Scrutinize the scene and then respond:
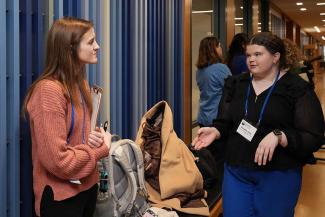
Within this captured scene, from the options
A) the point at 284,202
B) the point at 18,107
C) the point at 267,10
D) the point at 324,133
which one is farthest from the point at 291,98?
the point at 267,10

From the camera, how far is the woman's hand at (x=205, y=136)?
239 centimetres

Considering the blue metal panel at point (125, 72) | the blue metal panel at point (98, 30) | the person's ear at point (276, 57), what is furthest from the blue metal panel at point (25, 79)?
the person's ear at point (276, 57)

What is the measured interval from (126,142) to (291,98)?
0.98 m

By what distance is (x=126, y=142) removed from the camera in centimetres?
261

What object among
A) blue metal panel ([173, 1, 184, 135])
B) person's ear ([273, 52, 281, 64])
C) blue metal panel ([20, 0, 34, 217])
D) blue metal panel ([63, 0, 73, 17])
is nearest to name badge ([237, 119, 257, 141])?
person's ear ([273, 52, 281, 64])

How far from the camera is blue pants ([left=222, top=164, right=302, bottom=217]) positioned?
2.26 m

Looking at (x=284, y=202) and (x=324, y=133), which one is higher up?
(x=324, y=133)

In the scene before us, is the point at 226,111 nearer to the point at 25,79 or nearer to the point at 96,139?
the point at 96,139

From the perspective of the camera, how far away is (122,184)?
250 centimetres

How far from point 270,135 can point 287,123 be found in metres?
0.16

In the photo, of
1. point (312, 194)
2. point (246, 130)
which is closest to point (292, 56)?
point (246, 130)

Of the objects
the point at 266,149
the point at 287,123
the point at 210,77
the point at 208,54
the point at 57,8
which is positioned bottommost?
the point at 266,149

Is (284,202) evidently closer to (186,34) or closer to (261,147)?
(261,147)

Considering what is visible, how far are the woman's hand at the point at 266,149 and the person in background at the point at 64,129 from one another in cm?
75
